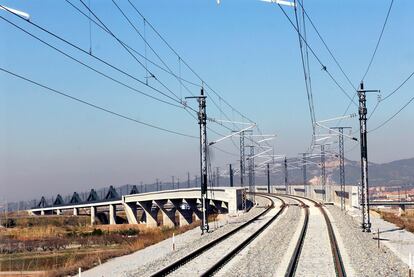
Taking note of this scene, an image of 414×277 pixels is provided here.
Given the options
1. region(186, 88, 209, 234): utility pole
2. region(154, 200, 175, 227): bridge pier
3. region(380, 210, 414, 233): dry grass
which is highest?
region(186, 88, 209, 234): utility pole

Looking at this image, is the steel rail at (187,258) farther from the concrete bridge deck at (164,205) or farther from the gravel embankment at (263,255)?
the concrete bridge deck at (164,205)

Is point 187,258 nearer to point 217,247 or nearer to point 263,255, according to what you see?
point 263,255

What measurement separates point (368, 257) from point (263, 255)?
4694 mm

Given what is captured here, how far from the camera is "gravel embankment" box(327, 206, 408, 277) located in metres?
23.6

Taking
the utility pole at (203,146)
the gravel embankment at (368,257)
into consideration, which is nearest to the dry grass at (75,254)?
the utility pole at (203,146)

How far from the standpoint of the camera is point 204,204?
43.1m

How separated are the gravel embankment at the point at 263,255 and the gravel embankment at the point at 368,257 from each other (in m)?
3.18

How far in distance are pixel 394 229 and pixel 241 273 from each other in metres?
23.4

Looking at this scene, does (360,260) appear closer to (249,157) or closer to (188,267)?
(188,267)

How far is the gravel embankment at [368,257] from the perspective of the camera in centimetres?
2356

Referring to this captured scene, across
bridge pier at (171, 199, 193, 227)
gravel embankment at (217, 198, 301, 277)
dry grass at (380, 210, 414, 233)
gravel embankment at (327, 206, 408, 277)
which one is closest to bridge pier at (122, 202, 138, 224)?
bridge pier at (171, 199, 193, 227)

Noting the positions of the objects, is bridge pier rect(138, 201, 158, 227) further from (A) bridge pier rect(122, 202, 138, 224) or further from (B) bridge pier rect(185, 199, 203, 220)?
(B) bridge pier rect(185, 199, 203, 220)

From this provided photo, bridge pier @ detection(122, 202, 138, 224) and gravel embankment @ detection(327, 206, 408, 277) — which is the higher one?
gravel embankment @ detection(327, 206, 408, 277)

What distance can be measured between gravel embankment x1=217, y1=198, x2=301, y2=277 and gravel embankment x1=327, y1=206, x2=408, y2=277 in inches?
125
